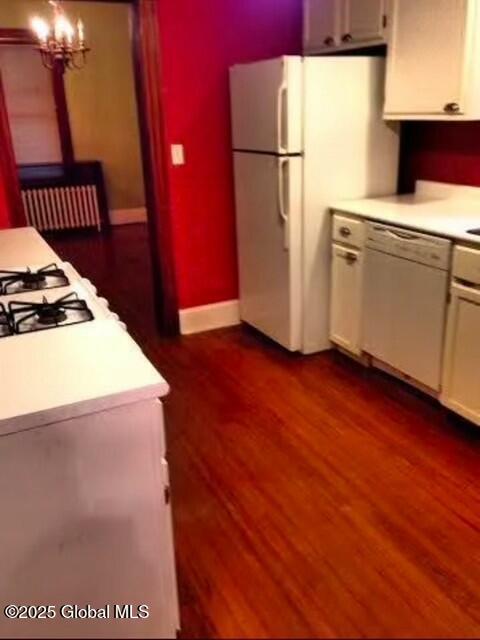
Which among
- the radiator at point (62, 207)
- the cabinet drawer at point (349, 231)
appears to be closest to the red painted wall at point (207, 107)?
the cabinet drawer at point (349, 231)

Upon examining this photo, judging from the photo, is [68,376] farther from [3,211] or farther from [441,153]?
[441,153]

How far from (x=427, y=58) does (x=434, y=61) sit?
0.05 metres

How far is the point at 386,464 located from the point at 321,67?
6.47ft

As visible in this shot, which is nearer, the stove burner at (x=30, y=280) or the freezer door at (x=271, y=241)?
the stove burner at (x=30, y=280)

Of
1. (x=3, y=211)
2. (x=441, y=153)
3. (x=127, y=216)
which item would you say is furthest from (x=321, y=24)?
(x=127, y=216)

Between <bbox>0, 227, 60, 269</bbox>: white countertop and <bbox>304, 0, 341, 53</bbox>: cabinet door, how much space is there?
198cm

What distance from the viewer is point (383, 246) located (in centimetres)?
282

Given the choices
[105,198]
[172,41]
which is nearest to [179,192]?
[172,41]

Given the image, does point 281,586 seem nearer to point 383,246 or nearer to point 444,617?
point 444,617

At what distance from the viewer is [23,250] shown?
2533mm

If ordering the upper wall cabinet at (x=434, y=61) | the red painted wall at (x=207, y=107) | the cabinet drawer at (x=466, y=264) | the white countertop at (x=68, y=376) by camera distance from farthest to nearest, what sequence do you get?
1. the red painted wall at (x=207, y=107)
2. the upper wall cabinet at (x=434, y=61)
3. the cabinet drawer at (x=466, y=264)
4. the white countertop at (x=68, y=376)

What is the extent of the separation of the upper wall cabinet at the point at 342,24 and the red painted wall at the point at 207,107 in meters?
0.19

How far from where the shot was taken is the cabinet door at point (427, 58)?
8.23 ft

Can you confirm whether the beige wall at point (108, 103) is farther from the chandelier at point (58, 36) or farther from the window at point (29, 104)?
the chandelier at point (58, 36)
